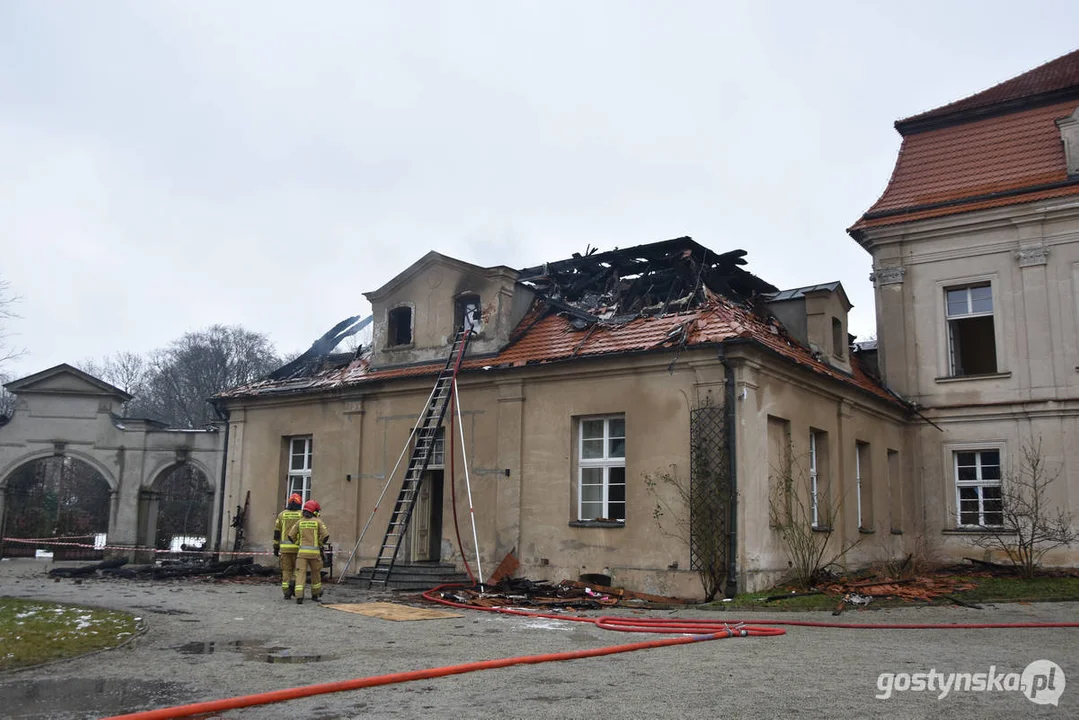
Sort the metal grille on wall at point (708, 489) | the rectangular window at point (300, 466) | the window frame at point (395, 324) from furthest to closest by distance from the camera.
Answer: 1. the rectangular window at point (300, 466)
2. the window frame at point (395, 324)
3. the metal grille on wall at point (708, 489)

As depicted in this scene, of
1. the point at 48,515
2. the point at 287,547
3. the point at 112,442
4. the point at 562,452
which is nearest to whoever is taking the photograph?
the point at 287,547

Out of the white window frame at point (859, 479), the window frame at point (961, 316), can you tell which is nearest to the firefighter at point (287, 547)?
the white window frame at point (859, 479)

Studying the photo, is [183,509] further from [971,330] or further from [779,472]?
[971,330]

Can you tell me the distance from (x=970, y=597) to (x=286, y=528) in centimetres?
1046

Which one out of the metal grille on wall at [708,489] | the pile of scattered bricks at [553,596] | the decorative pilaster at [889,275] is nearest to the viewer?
the pile of scattered bricks at [553,596]

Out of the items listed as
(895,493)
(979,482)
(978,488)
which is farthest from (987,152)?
(895,493)

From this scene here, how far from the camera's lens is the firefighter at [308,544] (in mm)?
13688

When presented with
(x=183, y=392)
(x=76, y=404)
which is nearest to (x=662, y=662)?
(x=76, y=404)

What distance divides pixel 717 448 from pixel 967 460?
9.04 meters

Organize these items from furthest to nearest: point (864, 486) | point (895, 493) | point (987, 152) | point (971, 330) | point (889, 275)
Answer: point (889, 275) → point (987, 152) → point (971, 330) → point (895, 493) → point (864, 486)

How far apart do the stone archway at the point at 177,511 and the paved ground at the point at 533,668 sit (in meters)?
14.1

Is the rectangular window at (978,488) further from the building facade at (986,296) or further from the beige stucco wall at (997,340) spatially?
the beige stucco wall at (997,340)

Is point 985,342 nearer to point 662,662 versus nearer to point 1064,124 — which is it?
point 1064,124

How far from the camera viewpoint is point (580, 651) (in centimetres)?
846
